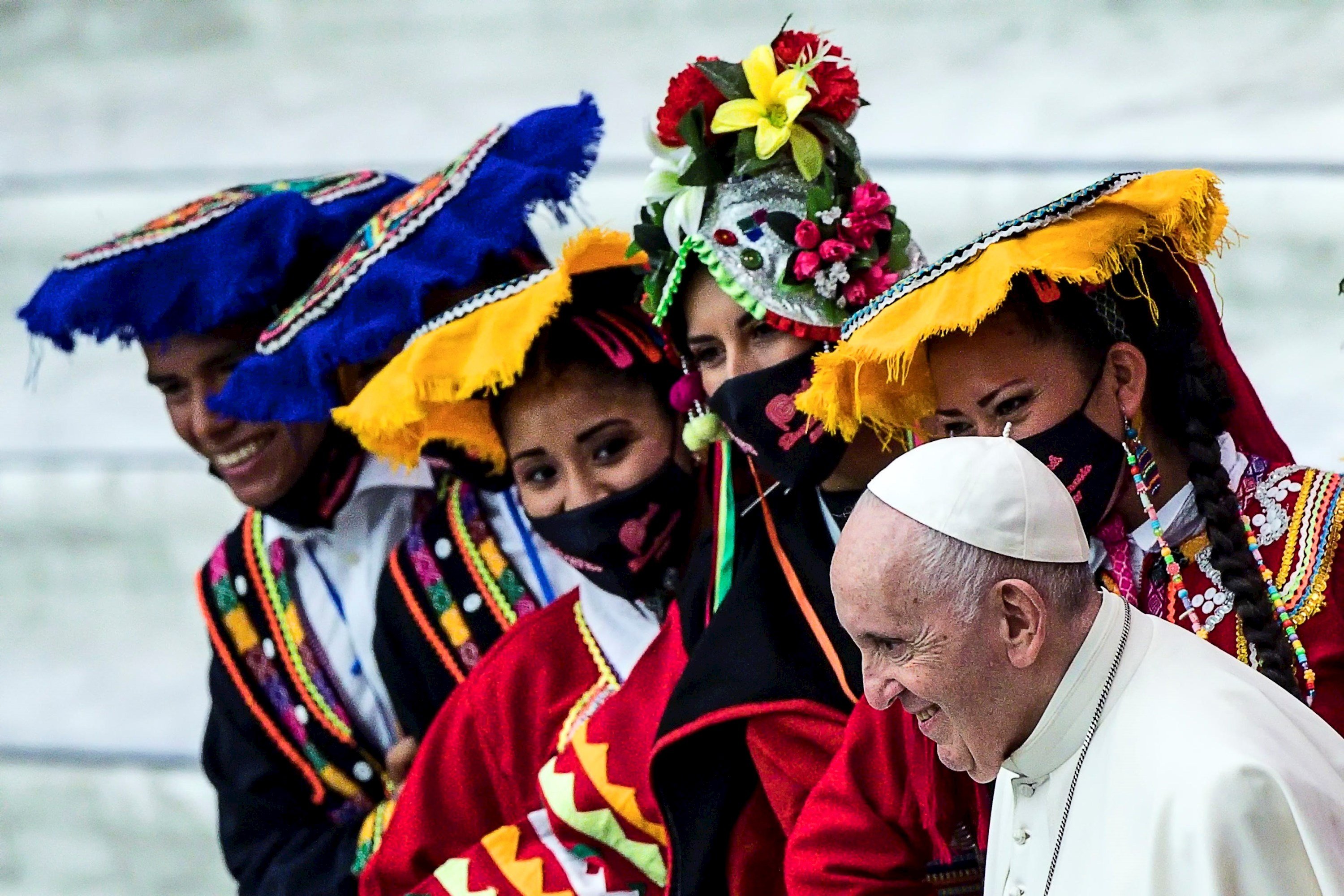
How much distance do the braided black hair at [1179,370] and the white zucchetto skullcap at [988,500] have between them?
36cm

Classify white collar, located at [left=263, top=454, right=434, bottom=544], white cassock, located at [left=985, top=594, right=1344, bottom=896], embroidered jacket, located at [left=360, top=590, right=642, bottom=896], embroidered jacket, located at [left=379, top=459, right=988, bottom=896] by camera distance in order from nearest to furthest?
white cassock, located at [left=985, top=594, right=1344, bottom=896]
embroidered jacket, located at [left=379, top=459, right=988, bottom=896]
embroidered jacket, located at [left=360, top=590, right=642, bottom=896]
white collar, located at [left=263, top=454, right=434, bottom=544]

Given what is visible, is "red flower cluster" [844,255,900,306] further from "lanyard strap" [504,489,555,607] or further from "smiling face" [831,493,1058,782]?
"lanyard strap" [504,489,555,607]

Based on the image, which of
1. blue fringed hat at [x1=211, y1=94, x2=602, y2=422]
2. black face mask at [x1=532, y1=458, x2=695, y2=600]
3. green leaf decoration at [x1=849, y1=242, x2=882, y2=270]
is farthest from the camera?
blue fringed hat at [x1=211, y1=94, x2=602, y2=422]

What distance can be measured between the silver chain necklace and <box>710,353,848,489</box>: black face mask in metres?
0.68

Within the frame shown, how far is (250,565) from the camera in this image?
11.0ft

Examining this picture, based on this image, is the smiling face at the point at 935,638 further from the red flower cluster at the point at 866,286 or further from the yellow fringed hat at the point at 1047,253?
the red flower cluster at the point at 866,286

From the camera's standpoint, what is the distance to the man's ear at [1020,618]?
67.0 inches

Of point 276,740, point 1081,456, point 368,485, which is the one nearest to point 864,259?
point 1081,456

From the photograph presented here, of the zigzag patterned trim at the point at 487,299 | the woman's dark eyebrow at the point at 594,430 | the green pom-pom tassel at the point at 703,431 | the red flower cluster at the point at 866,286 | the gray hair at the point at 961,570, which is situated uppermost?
the zigzag patterned trim at the point at 487,299

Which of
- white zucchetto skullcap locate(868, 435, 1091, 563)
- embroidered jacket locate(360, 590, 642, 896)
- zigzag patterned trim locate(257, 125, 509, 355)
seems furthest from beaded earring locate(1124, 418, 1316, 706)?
zigzag patterned trim locate(257, 125, 509, 355)

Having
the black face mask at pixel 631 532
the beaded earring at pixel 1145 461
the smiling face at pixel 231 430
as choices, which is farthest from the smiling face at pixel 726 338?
the smiling face at pixel 231 430

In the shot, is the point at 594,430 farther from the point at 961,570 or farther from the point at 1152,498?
the point at 961,570

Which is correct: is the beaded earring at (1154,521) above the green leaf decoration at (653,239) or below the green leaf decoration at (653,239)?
below

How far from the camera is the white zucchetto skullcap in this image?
1.70m
